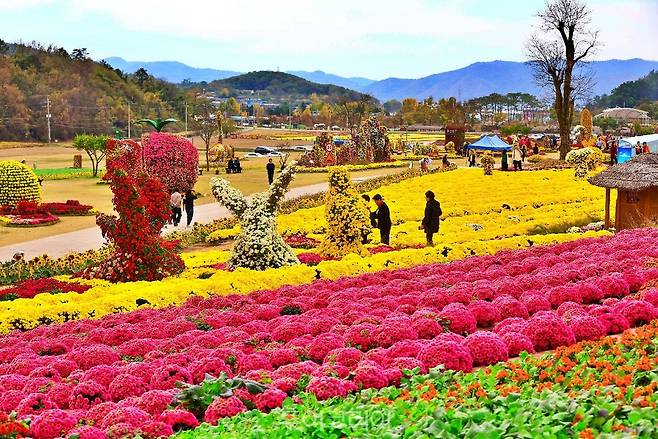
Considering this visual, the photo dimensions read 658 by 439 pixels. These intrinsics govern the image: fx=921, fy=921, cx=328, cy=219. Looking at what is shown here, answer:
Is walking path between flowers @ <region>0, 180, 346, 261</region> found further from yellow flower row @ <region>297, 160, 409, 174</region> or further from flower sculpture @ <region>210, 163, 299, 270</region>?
yellow flower row @ <region>297, 160, 409, 174</region>

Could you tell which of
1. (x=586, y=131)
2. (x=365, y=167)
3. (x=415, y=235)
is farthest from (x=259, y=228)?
(x=586, y=131)

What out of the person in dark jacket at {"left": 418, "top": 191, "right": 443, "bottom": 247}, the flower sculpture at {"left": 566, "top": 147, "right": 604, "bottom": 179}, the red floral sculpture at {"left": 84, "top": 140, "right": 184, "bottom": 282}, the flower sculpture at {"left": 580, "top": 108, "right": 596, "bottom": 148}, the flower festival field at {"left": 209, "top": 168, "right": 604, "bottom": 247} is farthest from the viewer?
the flower sculpture at {"left": 580, "top": 108, "right": 596, "bottom": 148}

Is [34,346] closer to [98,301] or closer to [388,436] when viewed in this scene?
[98,301]

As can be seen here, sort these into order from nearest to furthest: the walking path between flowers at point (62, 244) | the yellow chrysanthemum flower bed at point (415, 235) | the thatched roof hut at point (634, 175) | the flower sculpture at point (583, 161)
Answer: the yellow chrysanthemum flower bed at point (415, 235), the thatched roof hut at point (634, 175), the walking path between flowers at point (62, 244), the flower sculpture at point (583, 161)

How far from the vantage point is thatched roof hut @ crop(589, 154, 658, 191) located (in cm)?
2019

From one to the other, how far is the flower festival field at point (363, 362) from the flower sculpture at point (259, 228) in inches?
161

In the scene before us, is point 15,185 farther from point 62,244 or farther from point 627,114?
point 627,114

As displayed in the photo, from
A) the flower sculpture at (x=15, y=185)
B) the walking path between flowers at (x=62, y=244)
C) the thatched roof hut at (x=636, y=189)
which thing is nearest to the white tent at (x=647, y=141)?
the walking path between flowers at (x=62, y=244)

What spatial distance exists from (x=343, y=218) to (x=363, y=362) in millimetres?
10365

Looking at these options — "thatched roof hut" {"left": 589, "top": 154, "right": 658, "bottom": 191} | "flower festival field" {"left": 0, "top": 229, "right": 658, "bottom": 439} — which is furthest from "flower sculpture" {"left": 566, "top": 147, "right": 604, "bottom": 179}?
"flower festival field" {"left": 0, "top": 229, "right": 658, "bottom": 439}

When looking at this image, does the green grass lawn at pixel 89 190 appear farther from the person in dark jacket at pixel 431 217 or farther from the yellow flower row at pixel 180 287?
the person in dark jacket at pixel 431 217

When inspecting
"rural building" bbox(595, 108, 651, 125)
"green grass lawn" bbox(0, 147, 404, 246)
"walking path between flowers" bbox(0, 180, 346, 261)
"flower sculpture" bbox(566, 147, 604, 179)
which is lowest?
"walking path between flowers" bbox(0, 180, 346, 261)

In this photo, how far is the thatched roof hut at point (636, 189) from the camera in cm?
2028

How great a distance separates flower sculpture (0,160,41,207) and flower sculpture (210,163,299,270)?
16284 mm
